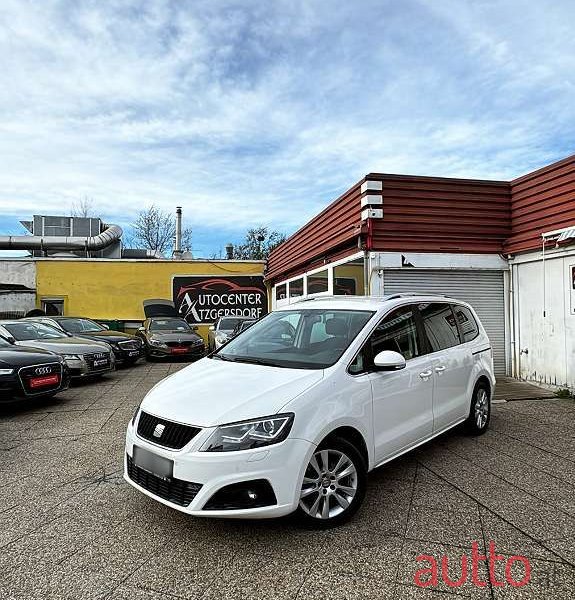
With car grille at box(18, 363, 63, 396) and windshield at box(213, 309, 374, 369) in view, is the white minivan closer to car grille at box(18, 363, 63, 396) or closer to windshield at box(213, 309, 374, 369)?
windshield at box(213, 309, 374, 369)

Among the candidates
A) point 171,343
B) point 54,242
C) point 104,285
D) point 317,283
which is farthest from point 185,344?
point 54,242

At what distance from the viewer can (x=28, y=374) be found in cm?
696

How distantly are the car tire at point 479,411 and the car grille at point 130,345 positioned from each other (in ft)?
31.1

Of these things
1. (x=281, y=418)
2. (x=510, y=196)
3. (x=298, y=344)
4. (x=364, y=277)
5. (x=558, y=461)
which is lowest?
(x=558, y=461)

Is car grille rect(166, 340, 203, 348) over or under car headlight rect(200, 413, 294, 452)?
under

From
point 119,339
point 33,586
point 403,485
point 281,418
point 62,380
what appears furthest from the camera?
point 119,339

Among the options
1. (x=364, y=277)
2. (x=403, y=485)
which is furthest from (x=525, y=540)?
(x=364, y=277)

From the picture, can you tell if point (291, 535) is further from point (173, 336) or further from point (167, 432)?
point (173, 336)

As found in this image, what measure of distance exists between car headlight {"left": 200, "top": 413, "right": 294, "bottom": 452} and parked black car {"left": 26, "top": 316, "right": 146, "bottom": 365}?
9963mm

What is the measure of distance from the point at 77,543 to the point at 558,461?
433 cm

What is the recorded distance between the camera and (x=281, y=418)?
121 inches

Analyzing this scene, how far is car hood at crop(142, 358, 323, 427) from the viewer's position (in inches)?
122

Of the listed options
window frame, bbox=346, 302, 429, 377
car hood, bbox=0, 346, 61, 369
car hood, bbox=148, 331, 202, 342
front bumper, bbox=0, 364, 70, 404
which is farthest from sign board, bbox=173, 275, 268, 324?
window frame, bbox=346, 302, 429, 377

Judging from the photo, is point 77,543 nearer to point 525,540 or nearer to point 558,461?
point 525,540
